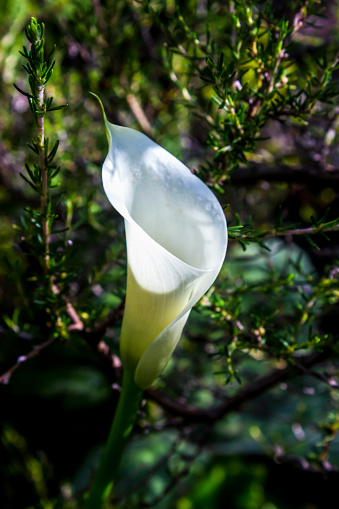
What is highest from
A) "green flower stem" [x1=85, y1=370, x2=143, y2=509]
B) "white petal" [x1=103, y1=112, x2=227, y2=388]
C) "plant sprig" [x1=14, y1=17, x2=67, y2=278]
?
"plant sprig" [x1=14, y1=17, x2=67, y2=278]

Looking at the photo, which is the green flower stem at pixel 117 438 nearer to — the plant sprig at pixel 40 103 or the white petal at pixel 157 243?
the white petal at pixel 157 243

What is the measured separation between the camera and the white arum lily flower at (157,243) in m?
0.31

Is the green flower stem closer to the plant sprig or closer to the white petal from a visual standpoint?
the white petal

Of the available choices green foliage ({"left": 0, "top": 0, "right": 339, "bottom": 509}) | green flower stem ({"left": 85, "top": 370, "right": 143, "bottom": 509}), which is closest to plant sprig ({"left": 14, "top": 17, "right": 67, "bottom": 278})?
green foliage ({"left": 0, "top": 0, "right": 339, "bottom": 509})

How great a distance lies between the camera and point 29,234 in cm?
39

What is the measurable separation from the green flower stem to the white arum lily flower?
0.04 feet

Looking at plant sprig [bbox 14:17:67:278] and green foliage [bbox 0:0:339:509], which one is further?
green foliage [bbox 0:0:339:509]

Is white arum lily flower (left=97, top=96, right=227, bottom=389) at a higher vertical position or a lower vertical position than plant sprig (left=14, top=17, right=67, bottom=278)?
lower

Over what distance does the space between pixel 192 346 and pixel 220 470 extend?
39 centimetres

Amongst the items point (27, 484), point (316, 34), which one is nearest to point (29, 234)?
point (27, 484)

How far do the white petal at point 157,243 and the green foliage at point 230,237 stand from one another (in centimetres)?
3

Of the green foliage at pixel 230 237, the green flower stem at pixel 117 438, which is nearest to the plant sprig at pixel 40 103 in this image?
the green foliage at pixel 230 237

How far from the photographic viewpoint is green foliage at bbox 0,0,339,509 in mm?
386

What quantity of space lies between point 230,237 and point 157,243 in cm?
7
